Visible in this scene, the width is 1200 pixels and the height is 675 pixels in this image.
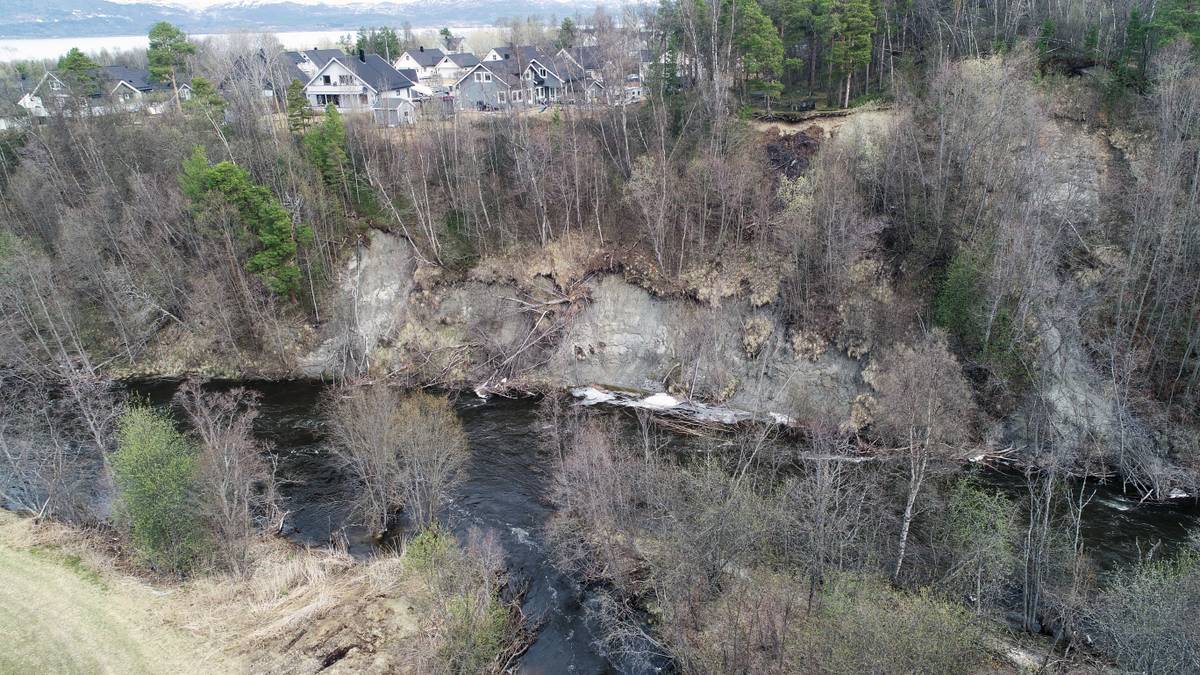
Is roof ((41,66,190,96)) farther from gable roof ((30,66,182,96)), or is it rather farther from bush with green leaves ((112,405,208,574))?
bush with green leaves ((112,405,208,574))

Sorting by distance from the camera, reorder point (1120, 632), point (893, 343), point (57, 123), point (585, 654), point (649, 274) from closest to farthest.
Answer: point (1120, 632), point (585, 654), point (893, 343), point (649, 274), point (57, 123)

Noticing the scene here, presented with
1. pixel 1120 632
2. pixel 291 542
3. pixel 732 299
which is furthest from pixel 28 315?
pixel 1120 632

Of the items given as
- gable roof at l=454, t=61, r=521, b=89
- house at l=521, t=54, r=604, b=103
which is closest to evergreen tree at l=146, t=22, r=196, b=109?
gable roof at l=454, t=61, r=521, b=89

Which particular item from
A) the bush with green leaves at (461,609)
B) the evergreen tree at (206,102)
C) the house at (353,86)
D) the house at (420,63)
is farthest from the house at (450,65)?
the bush with green leaves at (461,609)

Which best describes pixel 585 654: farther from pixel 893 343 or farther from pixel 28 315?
pixel 28 315

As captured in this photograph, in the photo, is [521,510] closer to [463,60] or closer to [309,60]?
[309,60]

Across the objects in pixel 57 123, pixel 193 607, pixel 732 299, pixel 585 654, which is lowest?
pixel 585 654
